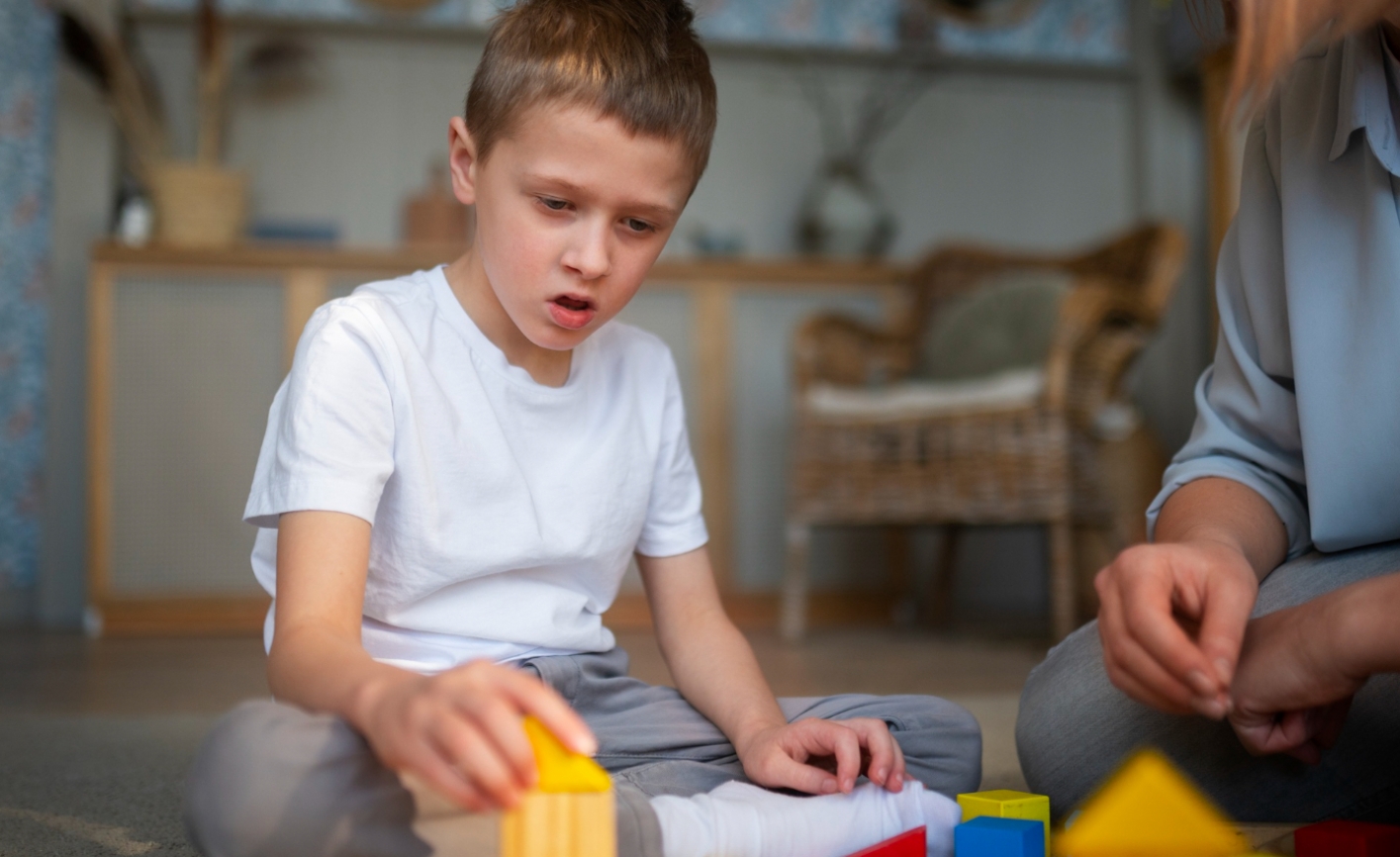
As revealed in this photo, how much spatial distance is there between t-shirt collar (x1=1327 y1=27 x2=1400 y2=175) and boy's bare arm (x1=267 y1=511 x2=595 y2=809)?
62cm

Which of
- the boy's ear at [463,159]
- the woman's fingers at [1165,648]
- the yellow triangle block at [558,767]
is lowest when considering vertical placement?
the yellow triangle block at [558,767]

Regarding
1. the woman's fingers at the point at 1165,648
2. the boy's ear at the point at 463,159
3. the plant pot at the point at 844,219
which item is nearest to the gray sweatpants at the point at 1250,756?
the woman's fingers at the point at 1165,648

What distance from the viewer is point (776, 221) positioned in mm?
3420

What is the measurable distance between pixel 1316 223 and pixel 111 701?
1.59 meters

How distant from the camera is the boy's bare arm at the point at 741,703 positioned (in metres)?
0.78

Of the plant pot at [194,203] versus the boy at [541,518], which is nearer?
the boy at [541,518]

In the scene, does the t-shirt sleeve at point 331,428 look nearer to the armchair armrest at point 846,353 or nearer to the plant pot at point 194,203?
the armchair armrest at point 846,353

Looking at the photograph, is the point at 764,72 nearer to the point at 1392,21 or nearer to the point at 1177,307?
the point at 1177,307

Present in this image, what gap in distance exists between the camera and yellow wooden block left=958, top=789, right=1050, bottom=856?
0.73 m

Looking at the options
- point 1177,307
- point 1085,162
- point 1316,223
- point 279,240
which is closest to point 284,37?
Answer: point 279,240

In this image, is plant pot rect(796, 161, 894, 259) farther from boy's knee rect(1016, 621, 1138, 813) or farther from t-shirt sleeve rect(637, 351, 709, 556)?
boy's knee rect(1016, 621, 1138, 813)

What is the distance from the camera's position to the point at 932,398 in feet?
7.95

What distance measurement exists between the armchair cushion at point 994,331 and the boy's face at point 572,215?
5.64ft

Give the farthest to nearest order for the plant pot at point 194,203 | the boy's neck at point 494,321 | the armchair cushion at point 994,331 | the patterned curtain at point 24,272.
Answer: the patterned curtain at point 24,272, the plant pot at point 194,203, the armchair cushion at point 994,331, the boy's neck at point 494,321
